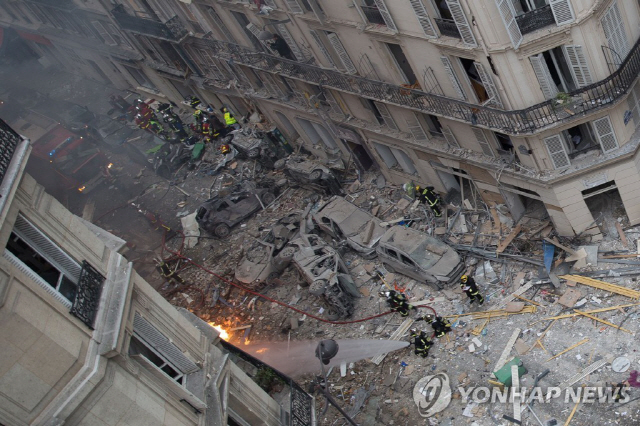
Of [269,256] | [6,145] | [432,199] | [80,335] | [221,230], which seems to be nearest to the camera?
[80,335]

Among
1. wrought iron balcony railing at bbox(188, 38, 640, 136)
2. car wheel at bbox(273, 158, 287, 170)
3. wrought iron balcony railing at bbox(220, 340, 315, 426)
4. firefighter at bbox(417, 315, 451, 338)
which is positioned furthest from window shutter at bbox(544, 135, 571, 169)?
car wheel at bbox(273, 158, 287, 170)

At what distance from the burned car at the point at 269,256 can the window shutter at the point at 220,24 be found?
33.4 feet

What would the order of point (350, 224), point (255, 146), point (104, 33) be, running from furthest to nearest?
point (104, 33) < point (255, 146) < point (350, 224)

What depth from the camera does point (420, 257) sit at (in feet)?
79.1

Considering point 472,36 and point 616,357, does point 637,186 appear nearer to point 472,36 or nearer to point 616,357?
point 616,357

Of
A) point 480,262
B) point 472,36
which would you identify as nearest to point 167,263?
point 480,262

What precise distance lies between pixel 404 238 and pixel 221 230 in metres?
10.6

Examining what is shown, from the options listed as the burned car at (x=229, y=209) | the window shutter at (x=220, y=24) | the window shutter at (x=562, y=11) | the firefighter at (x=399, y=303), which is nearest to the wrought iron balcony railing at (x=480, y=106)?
the window shutter at (x=562, y=11)

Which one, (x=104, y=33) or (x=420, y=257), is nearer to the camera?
(x=420, y=257)

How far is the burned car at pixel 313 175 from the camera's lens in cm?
3056

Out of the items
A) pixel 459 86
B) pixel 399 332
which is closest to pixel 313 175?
pixel 399 332

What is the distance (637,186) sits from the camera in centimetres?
2108

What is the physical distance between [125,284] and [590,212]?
55.4 ft

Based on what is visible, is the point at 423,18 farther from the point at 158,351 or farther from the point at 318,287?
the point at 158,351
